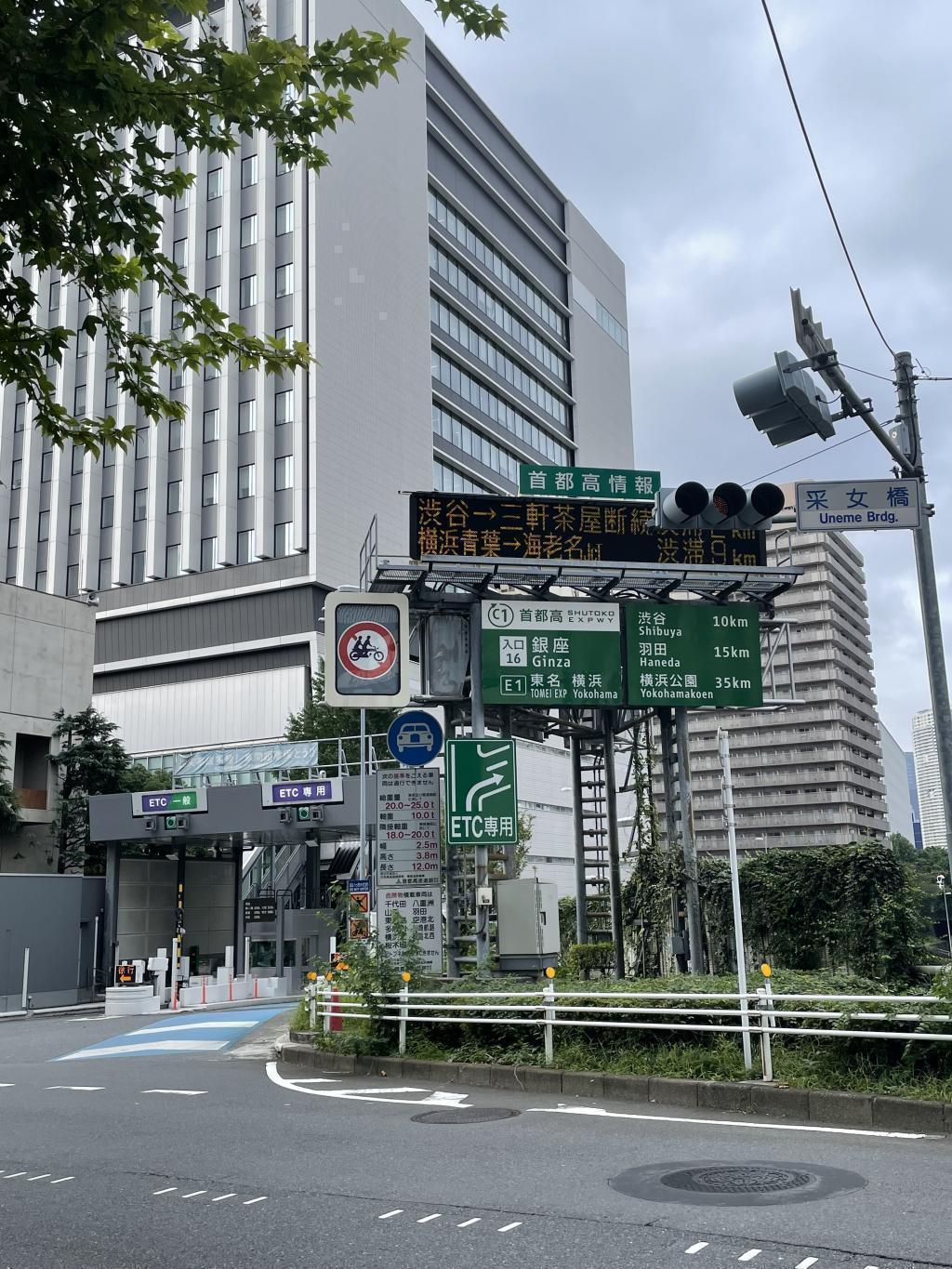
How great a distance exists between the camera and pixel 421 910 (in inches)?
760

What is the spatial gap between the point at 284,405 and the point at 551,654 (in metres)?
52.9

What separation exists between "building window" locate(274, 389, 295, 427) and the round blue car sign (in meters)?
54.6

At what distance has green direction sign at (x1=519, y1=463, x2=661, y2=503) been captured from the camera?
21469mm

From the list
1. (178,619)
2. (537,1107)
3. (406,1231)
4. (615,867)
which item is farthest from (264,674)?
(406,1231)

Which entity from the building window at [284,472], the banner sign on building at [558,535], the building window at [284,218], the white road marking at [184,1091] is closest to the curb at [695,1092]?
the white road marking at [184,1091]

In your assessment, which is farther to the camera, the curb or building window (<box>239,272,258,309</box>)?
building window (<box>239,272,258,309</box>)

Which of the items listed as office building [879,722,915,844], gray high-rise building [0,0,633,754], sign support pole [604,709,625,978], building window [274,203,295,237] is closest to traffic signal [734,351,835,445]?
sign support pole [604,709,625,978]

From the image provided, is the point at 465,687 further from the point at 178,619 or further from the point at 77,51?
the point at 178,619

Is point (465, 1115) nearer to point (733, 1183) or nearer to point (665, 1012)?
point (665, 1012)

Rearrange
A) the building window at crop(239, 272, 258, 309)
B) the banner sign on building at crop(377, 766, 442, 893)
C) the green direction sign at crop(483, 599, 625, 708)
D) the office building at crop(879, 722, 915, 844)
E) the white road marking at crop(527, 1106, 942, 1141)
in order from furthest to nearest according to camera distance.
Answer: the office building at crop(879, 722, 915, 844)
the building window at crop(239, 272, 258, 309)
the green direction sign at crop(483, 599, 625, 708)
the banner sign on building at crop(377, 766, 442, 893)
the white road marking at crop(527, 1106, 942, 1141)

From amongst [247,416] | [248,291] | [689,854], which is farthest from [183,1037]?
[248,291]

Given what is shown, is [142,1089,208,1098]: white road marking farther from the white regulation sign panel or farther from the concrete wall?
the concrete wall

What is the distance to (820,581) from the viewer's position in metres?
124

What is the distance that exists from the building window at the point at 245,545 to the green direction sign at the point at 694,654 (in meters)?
51.1
